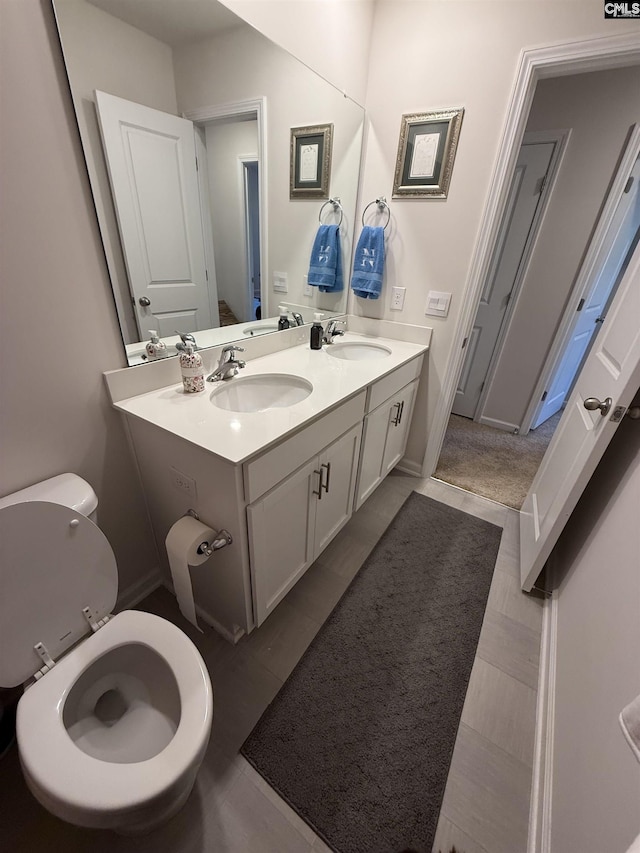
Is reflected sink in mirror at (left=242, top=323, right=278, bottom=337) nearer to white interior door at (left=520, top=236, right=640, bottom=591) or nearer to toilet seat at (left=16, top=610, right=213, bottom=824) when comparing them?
toilet seat at (left=16, top=610, right=213, bottom=824)

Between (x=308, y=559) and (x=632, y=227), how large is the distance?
10.1 feet

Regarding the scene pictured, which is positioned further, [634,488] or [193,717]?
[634,488]

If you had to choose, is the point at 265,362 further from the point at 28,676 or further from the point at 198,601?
the point at 28,676

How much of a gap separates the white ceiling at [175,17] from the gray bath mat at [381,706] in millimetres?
1955

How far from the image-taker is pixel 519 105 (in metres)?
1.44

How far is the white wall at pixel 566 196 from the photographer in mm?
1985

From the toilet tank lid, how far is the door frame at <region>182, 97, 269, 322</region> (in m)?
1.08

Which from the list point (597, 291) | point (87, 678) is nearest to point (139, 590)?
point (87, 678)

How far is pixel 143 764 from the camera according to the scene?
67 cm

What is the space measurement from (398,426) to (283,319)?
0.86 metres

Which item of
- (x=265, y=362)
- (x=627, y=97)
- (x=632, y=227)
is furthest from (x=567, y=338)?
(x=265, y=362)

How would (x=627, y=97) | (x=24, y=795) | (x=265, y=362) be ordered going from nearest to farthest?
(x=24, y=795) → (x=265, y=362) → (x=627, y=97)

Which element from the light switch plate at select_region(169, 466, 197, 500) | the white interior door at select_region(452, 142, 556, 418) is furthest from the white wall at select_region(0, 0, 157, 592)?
the white interior door at select_region(452, 142, 556, 418)

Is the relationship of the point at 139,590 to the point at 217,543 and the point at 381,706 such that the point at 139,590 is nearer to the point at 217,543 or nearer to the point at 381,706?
the point at 217,543
